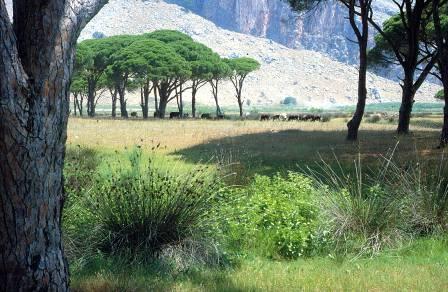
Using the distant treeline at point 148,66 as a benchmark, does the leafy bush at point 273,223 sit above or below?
below

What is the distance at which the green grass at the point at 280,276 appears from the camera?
172 inches

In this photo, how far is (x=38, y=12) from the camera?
125 inches

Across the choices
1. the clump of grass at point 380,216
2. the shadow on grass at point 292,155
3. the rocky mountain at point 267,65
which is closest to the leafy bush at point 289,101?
the rocky mountain at point 267,65

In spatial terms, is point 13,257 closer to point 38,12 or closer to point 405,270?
point 38,12

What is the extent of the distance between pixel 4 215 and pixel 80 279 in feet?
5.19

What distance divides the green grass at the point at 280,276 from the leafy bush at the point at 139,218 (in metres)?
0.31

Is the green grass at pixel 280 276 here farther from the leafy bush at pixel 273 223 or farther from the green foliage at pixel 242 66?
the green foliage at pixel 242 66

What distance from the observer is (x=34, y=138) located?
3.08m

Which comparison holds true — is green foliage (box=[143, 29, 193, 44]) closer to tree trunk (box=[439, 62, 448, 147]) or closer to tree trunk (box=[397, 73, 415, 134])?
tree trunk (box=[397, 73, 415, 134])

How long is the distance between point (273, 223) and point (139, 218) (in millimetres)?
1437

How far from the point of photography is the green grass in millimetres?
4359

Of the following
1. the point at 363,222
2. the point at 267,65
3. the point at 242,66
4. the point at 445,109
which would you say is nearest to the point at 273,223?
the point at 363,222

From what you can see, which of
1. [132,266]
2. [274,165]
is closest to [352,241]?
[132,266]

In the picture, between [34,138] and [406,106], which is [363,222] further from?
[406,106]
